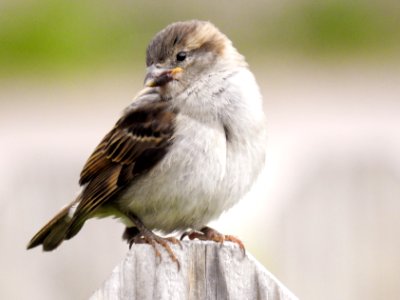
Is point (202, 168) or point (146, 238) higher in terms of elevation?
point (202, 168)

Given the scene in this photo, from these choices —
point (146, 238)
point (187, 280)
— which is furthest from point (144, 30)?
point (187, 280)

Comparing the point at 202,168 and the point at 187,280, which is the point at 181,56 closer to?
the point at 202,168

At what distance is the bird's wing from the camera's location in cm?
546

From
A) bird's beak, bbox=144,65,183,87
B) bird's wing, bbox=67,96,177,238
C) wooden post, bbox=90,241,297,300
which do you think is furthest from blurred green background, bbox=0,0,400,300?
wooden post, bbox=90,241,297,300

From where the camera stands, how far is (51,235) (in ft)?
17.3

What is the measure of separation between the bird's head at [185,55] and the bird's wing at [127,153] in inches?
5.5

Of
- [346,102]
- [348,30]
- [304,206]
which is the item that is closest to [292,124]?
[346,102]

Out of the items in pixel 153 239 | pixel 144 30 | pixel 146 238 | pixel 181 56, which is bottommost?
pixel 153 239

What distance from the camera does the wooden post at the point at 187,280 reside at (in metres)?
3.71

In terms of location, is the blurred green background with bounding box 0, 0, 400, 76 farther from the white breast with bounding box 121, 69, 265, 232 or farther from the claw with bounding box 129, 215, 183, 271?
the claw with bounding box 129, 215, 183, 271

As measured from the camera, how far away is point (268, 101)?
516 inches

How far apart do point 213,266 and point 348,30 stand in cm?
1019

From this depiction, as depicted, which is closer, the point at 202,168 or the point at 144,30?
the point at 202,168

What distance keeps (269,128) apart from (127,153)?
608 centimetres
